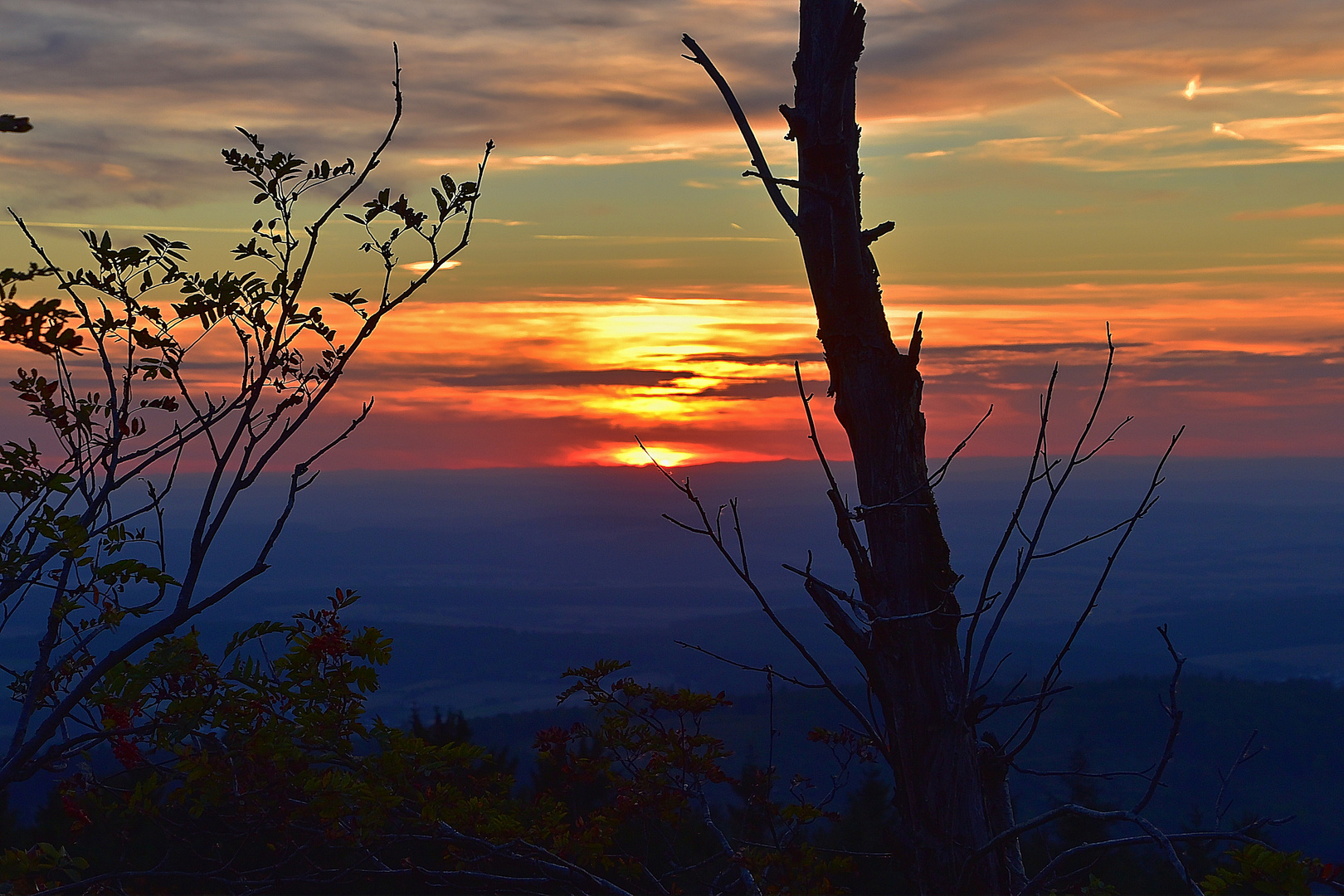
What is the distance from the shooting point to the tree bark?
437 centimetres

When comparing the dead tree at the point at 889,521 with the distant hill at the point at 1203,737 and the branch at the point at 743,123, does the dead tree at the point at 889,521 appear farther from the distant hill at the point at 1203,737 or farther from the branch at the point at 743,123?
the distant hill at the point at 1203,737

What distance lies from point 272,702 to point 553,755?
9.46 ft

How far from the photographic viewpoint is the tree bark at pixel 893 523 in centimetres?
437

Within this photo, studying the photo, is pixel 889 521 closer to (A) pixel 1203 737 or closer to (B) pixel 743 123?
(B) pixel 743 123

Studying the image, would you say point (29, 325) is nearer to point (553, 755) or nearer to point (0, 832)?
point (553, 755)

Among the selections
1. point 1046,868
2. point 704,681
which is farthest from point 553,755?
point 704,681

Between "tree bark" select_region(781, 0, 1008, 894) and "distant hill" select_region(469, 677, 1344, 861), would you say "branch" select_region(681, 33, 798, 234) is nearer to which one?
"tree bark" select_region(781, 0, 1008, 894)

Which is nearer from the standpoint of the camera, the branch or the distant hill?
the branch

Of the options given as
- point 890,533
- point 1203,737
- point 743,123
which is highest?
point 743,123

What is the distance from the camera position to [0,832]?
52.4ft

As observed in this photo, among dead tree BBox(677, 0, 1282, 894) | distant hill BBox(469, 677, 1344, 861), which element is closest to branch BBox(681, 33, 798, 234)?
dead tree BBox(677, 0, 1282, 894)

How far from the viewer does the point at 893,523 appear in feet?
14.5

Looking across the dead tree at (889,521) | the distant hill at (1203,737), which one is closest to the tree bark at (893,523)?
the dead tree at (889,521)

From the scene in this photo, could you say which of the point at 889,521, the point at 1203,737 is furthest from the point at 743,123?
the point at 1203,737
